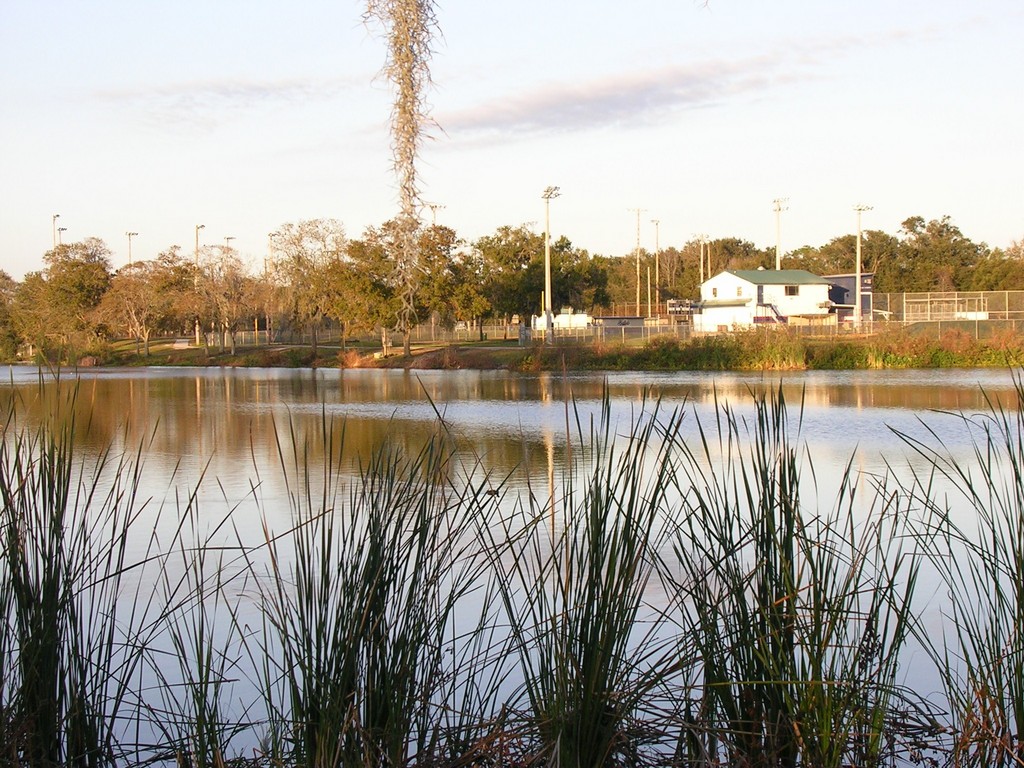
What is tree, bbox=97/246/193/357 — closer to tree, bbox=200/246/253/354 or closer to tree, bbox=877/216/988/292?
tree, bbox=200/246/253/354

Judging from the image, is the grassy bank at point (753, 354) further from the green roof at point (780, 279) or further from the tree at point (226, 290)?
the green roof at point (780, 279)

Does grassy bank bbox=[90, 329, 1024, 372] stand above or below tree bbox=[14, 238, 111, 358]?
below

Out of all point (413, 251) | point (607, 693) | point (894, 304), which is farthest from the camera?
point (894, 304)

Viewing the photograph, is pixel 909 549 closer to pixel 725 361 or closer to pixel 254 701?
pixel 254 701

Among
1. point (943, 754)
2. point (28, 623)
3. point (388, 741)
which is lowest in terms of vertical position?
point (943, 754)

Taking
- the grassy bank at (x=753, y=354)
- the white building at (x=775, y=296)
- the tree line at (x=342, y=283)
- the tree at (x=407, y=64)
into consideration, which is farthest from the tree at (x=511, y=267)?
the tree at (x=407, y=64)

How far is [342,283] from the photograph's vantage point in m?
46.4

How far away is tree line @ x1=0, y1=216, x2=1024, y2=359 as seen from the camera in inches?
1806

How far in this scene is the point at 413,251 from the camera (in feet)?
29.0

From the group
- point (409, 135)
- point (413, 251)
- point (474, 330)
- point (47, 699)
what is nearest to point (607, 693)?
point (47, 699)

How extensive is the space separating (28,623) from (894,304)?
227 feet

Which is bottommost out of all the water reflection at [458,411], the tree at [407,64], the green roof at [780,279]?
the water reflection at [458,411]

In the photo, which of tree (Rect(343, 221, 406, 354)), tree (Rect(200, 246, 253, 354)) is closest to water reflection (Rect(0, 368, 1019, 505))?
tree (Rect(343, 221, 406, 354))

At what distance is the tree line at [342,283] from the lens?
45875mm
